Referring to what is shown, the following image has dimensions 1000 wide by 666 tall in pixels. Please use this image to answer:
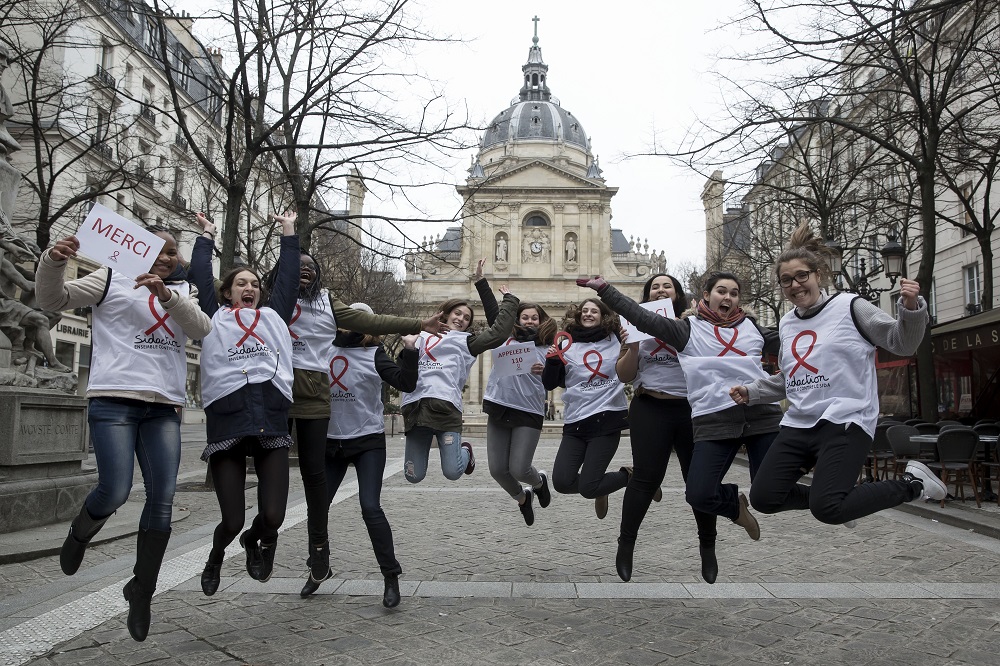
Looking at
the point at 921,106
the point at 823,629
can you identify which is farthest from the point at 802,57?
the point at 823,629

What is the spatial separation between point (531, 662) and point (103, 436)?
2.33m

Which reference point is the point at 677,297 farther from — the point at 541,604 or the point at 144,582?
the point at 144,582

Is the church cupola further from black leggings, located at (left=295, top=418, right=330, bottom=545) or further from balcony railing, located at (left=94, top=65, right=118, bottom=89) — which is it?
black leggings, located at (left=295, top=418, right=330, bottom=545)

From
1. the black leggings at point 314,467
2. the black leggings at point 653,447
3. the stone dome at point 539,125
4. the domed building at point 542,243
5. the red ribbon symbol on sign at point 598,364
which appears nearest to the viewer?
the black leggings at point 314,467

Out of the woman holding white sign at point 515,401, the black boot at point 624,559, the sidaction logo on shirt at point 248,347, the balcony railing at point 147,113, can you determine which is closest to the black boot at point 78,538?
the sidaction logo on shirt at point 248,347

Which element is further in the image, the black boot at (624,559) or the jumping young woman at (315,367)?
the black boot at (624,559)

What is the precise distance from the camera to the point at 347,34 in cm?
1359

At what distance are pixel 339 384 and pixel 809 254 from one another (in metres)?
3.04

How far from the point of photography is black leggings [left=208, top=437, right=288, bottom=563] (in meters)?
4.36

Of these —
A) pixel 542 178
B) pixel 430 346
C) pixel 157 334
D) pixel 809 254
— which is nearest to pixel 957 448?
pixel 809 254

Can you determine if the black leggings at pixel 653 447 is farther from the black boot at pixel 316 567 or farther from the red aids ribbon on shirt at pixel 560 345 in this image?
the black boot at pixel 316 567

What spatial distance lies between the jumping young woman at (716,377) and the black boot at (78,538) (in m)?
2.95

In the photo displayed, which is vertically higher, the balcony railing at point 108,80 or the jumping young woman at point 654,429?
the balcony railing at point 108,80

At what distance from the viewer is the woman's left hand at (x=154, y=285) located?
4051 mm
